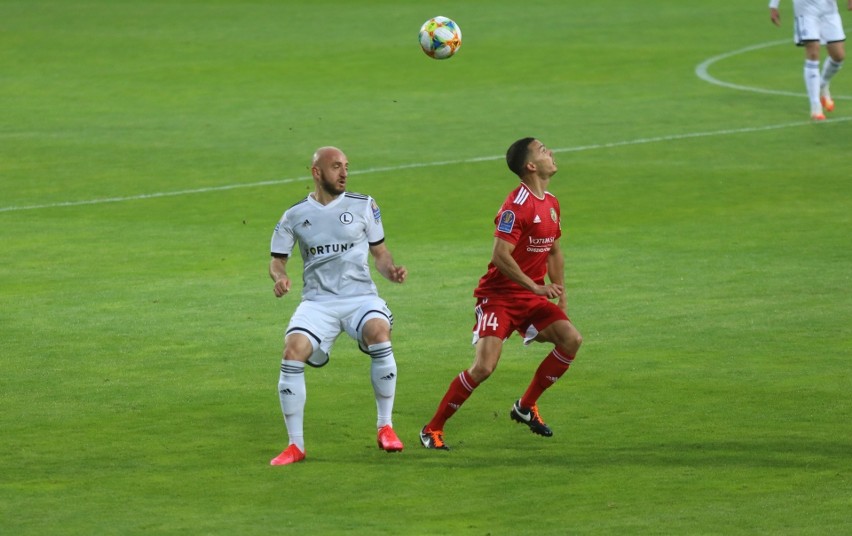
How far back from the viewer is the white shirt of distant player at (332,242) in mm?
10555

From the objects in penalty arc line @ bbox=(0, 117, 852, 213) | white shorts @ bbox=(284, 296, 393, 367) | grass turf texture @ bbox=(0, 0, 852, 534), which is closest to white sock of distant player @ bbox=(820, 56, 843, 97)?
penalty arc line @ bbox=(0, 117, 852, 213)

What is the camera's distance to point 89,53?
113 ft

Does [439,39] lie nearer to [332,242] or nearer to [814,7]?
[332,242]

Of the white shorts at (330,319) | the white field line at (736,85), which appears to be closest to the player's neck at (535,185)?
the white shorts at (330,319)

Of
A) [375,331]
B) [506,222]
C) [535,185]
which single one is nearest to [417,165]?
[535,185]

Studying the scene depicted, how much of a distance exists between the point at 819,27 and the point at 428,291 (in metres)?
11.0

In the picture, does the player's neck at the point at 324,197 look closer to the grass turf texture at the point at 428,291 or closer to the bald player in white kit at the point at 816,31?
the grass turf texture at the point at 428,291

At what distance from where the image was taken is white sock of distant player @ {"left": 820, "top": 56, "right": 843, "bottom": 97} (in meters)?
24.5

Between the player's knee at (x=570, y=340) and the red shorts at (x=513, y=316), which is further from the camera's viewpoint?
the player's knee at (x=570, y=340)

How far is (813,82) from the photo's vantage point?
24578 millimetres

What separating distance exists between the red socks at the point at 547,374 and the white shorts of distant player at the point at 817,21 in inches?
575

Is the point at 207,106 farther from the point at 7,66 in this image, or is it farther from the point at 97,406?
the point at 97,406

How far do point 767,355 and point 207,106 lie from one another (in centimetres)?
1709

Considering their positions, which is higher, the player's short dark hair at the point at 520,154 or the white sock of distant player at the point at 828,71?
the player's short dark hair at the point at 520,154
